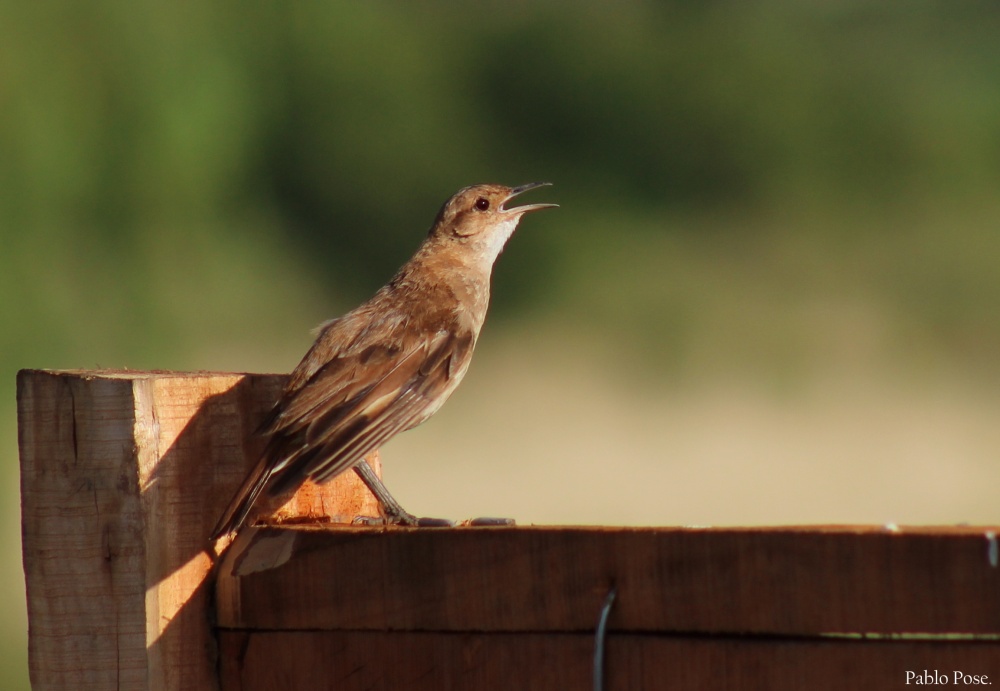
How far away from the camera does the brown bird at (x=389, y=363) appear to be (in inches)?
143

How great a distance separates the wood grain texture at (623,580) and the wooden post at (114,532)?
0.13m

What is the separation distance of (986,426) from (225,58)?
15517 millimetres

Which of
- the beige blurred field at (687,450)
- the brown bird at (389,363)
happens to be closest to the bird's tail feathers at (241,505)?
the brown bird at (389,363)

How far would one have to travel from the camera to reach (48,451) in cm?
312

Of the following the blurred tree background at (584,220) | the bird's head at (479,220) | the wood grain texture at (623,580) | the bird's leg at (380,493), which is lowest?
the wood grain texture at (623,580)

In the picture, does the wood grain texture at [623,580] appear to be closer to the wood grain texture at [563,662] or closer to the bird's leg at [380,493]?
the wood grain texture at [563,662]

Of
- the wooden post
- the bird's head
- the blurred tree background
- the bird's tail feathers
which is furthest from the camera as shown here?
the blurred tree background

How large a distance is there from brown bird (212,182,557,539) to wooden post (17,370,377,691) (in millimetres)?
158

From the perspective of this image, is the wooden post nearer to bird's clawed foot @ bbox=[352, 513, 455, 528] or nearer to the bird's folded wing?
the bird's folded wing

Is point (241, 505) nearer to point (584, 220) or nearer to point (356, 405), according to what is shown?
point (356, 405)

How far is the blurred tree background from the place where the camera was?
20.8m

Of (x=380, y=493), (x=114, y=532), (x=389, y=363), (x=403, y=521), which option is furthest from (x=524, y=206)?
(x=114, y=532)

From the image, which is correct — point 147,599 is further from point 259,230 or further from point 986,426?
point 259,230

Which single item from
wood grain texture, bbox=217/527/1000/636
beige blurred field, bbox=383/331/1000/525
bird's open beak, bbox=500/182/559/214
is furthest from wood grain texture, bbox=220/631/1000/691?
beige blurred field, bbox=383/331/1000/525
